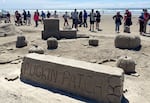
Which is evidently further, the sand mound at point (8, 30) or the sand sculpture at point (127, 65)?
the sand mound at point (8, 30)

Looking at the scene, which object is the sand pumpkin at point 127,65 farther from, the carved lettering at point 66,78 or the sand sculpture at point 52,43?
the sand sculpture at point 52,43

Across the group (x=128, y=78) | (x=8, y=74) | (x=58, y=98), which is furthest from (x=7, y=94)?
(x=128, y=78)

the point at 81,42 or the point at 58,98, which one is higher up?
the point at 81,42

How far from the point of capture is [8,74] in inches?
419

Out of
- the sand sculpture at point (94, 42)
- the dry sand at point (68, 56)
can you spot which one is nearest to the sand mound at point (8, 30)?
the dry sand at point (68, 56)

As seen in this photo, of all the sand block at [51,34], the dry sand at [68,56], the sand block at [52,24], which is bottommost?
the dry sand at [68,56]

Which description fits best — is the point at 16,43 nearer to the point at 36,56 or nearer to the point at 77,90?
the point at 36,56

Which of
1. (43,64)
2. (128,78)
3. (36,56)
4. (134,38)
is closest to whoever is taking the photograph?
(43,64)

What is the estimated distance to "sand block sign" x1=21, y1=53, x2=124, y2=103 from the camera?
802 centimetres

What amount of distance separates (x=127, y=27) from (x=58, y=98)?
13.8m

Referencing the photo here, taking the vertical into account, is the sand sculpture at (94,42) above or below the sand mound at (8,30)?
below

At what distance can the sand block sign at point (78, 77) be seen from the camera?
26.3 feet

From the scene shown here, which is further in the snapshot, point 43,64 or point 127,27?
point 127,27

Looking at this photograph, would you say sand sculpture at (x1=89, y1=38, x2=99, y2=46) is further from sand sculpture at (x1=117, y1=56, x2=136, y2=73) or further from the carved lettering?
the carved lettering
